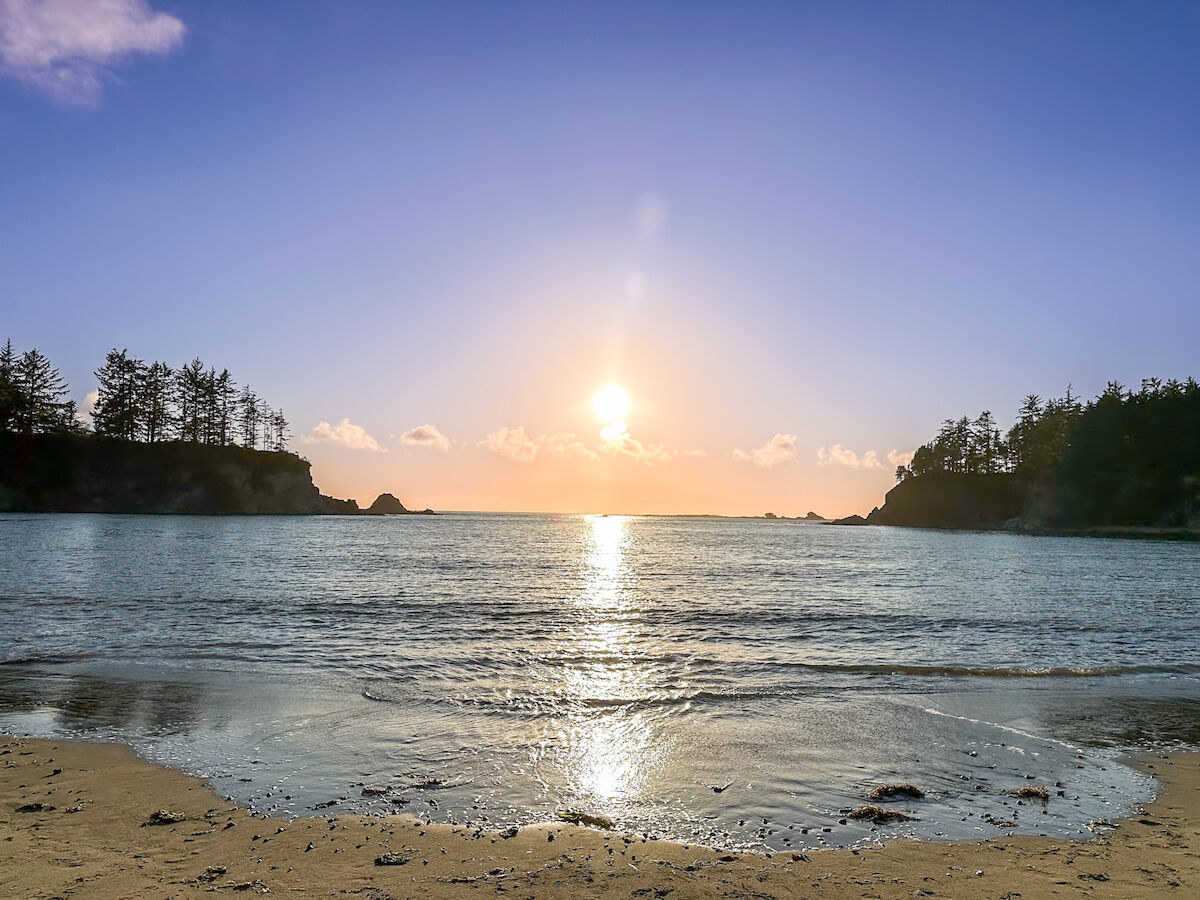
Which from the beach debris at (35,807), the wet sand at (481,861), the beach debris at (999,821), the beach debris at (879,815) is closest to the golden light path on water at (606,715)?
the wet sand at (481,861)

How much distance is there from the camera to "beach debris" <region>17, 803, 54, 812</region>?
8.12 m

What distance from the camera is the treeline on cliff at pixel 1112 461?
98.4 m

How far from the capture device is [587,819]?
8.16m

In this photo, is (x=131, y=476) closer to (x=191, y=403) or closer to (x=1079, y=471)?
(x=191, y=403)

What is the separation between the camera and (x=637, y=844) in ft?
24.5

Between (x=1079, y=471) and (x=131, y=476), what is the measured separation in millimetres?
163775

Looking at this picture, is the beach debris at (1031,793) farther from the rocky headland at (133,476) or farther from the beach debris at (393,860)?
the rocky headland at (133,476)

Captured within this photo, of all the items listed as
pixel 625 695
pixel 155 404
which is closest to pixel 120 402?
pixel 155 404

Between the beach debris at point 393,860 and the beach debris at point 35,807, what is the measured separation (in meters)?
4.74

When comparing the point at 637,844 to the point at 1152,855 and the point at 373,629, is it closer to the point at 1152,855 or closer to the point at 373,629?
the point at 1152,855

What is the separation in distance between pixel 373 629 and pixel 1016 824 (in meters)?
20.1

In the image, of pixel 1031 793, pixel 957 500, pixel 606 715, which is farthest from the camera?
pixel 957 500

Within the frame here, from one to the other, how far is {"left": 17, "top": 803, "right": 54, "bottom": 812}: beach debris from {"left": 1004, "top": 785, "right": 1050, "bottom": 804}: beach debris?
12.9 meters

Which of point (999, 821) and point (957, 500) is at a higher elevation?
point (957, 500)
